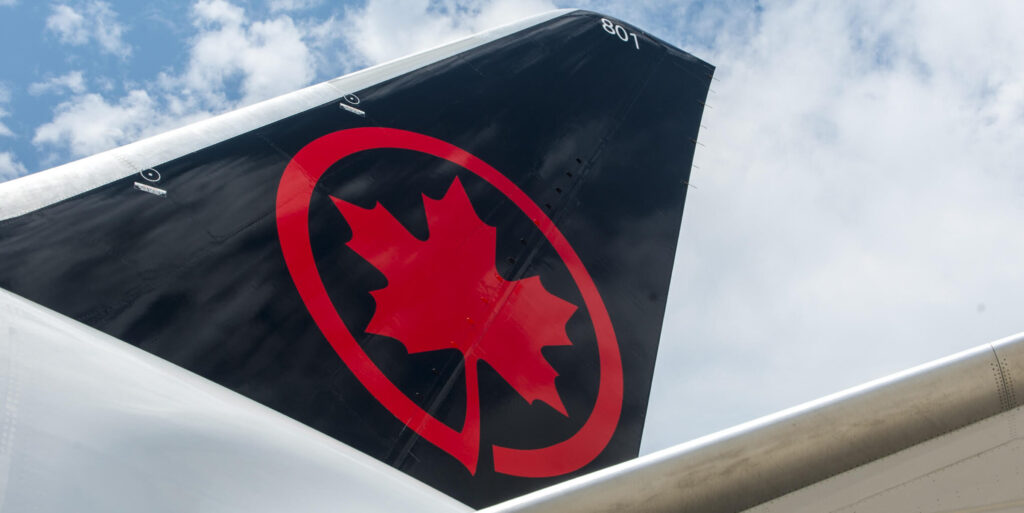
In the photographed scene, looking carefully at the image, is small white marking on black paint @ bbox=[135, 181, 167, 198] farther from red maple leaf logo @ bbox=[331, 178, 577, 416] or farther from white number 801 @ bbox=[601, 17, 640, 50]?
white number 801 @ bbox=[601, 17, 640, 50]

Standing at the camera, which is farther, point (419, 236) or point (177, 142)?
point (419, 236)

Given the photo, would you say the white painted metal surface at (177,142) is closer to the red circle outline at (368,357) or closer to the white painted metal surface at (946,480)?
the red circle outline at (368,357)

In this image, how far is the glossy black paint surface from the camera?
5.20 m

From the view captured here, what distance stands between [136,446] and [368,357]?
8.23 feet

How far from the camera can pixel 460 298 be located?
6.66 metres

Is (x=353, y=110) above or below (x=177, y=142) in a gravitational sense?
above

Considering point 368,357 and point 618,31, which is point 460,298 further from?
point 618,31

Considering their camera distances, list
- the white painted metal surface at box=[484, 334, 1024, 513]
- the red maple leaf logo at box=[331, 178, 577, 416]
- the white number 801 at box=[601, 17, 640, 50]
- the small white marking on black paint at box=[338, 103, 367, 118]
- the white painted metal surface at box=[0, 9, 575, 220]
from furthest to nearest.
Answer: the white number 801 at box=[601, 17, 640, 50] → the small white marking on black paint at box=[338, 103, 367, 118] → the red maple leaf logo at box=[331, 178, 577, 416] → the white painted metal surface at box=[0, 9, 575, 220] → the white painted metal surface at box=[484, 334, 1024, 513]

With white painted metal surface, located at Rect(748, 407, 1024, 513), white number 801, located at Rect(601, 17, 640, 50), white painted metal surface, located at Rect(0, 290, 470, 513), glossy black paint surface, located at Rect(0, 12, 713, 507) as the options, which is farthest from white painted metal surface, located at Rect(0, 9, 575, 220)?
white painted metal surface, located at Rect(748, 407, 1024, 513)

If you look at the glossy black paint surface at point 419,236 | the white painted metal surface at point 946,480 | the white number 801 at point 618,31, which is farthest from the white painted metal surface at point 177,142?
the white painted metal surface at point 946,480

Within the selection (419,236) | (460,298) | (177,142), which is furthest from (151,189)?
(460,298)

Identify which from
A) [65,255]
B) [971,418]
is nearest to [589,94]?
[65,255]

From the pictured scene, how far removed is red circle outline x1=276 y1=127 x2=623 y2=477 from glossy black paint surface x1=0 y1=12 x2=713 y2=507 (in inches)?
3.0

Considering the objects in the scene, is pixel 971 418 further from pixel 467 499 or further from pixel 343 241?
pixel 343 241
